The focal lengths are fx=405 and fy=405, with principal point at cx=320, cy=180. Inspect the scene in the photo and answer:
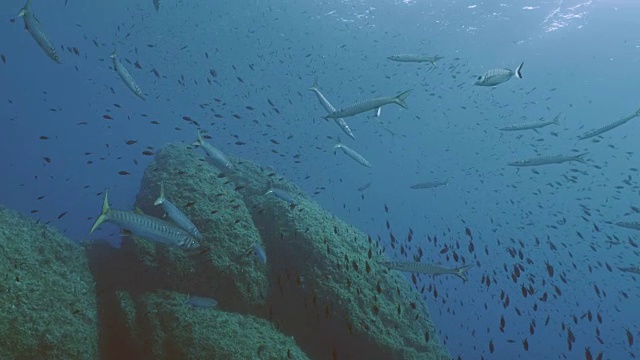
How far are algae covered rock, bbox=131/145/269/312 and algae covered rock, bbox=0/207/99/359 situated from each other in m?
1.29

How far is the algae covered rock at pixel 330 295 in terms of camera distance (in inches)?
312

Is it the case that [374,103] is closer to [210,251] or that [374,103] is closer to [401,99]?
[401,99]

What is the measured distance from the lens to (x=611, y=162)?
60.1m

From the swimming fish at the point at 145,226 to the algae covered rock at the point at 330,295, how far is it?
98.9 inches

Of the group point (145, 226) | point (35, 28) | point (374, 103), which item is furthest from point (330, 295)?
Result: point (35, 28)

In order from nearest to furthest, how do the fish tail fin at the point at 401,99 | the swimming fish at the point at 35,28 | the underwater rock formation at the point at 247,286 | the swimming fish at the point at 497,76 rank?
the swimming fish at the point at 35,28 → the underwater rock formation at the point at 247,286 → the fish tail fin at the point at 401,99 → the swimming fish at the point at 497,76

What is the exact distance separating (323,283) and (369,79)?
4482 centimetres

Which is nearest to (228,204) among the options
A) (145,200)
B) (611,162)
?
(145,200)

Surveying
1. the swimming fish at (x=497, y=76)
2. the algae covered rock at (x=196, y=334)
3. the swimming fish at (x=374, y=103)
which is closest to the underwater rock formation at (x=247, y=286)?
the algae covered rock at (x=196, y=334)

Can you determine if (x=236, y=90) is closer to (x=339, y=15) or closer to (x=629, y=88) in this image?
(x=339, y=15)

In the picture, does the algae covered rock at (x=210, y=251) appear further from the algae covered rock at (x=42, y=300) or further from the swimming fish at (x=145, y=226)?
the swimming fish at (x=145, y=226)

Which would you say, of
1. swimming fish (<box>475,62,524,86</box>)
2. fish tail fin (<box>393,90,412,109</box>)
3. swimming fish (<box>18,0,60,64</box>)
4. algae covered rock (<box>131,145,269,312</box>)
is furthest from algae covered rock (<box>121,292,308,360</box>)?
swimming fish (<box>475,62,524,86</box>)

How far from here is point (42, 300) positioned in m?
5.70

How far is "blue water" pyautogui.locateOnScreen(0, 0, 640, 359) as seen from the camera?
32375 mm
